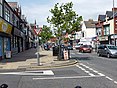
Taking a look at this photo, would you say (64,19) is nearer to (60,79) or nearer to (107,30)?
(60,79)

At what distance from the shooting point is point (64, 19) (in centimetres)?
2422

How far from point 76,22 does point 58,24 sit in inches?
67.6

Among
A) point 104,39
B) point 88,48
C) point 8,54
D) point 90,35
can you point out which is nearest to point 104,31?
point 104,39

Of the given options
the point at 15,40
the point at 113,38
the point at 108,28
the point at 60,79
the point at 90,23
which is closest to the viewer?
the point at 60,79

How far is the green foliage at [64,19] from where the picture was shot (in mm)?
24109

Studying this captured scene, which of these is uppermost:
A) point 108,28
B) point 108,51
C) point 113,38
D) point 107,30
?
point 108,28

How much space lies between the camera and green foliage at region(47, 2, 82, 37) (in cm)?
2411

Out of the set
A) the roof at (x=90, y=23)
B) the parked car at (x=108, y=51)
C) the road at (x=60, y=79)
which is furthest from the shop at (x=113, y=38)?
the road at (x=60, y=79)

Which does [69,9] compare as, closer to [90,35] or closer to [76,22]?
[76,22]

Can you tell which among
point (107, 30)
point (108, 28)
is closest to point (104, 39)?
point (107, 30)

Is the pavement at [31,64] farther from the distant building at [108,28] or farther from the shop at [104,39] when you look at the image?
the shop at [104,39]

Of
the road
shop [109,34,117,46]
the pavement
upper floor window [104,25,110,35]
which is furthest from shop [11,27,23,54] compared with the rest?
upper floor window [104,25,110,35]

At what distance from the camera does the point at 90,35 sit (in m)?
79.2

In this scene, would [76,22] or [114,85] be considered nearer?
[114,85]
